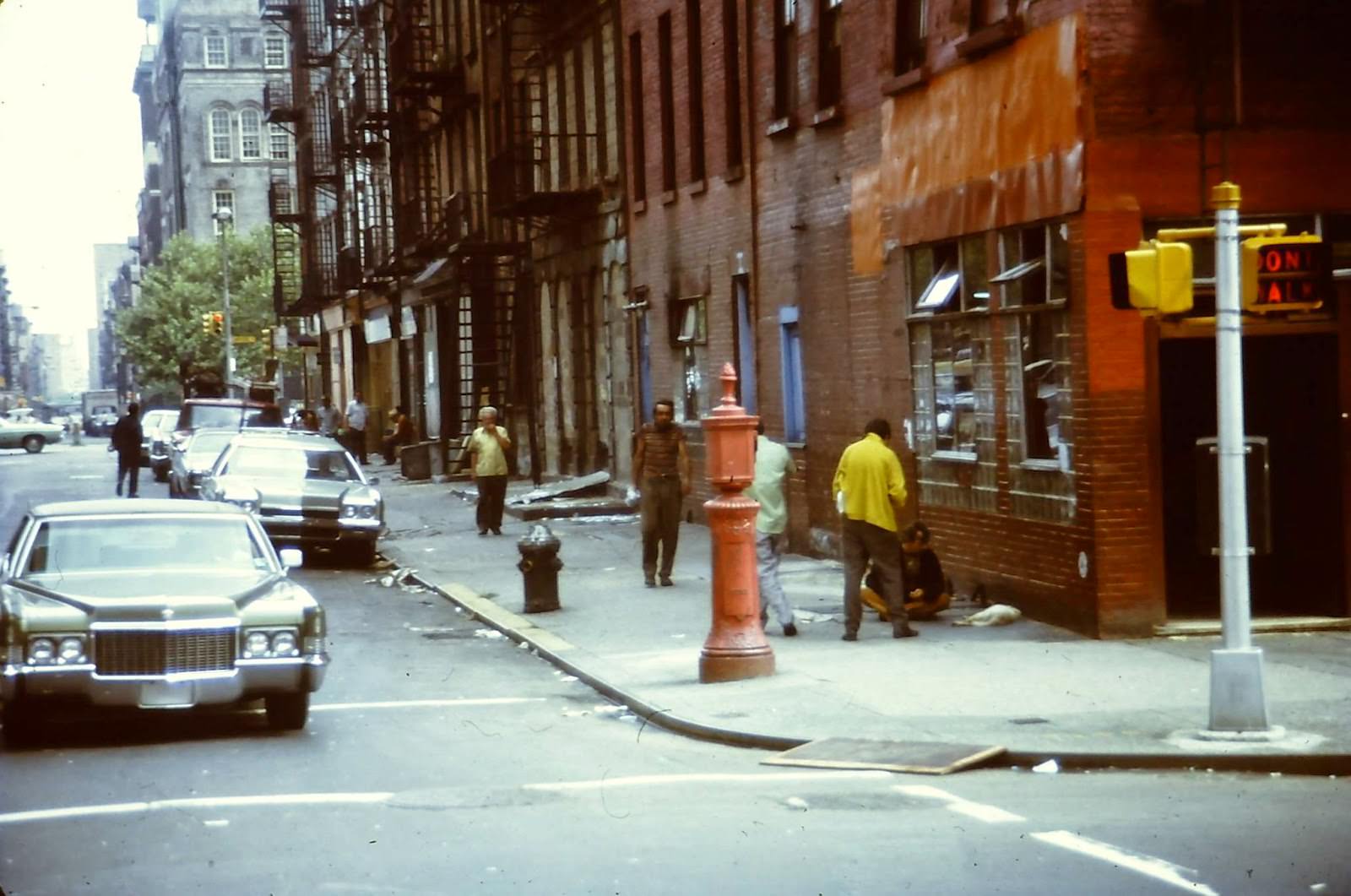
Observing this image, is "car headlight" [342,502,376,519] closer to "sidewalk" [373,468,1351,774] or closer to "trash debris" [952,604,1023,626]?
"sidewalk" [373,468,1351,774]

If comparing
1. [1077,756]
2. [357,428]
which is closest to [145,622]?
[1077,756]

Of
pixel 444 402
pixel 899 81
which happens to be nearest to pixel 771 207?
pixel 899 81

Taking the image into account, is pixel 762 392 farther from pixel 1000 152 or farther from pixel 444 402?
pixel 444 402

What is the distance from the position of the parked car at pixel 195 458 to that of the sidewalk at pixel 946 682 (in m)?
10.0

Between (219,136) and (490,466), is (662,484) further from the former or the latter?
(219,136)

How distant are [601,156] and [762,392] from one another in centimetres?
946

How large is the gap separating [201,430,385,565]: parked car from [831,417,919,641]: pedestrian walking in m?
10.2

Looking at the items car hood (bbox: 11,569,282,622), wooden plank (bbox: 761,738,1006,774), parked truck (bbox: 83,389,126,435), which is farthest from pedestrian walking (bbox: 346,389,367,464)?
parked truck (bbox: 83,389,126,435)

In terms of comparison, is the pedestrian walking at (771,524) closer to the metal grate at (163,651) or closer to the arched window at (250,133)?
the metal grate at (163,651)

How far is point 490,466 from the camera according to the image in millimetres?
28844

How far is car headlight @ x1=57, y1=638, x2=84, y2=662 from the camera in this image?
1215 cm

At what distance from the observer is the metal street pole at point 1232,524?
11.5 m

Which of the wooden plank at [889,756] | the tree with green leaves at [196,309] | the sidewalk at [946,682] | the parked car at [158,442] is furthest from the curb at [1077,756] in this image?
the tree with green leaves at [196,309]

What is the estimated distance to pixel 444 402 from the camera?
150 feet
